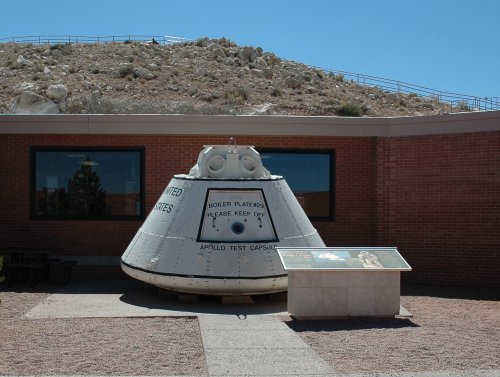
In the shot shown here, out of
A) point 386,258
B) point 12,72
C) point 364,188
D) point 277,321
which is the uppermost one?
point 12,72

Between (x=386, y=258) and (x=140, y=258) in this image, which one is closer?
(x=386, y=258)

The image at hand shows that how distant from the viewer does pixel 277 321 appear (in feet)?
32.3

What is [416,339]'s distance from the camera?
8664 mm

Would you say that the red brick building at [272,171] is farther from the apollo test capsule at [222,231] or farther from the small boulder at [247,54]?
the small boulder at [247,54]

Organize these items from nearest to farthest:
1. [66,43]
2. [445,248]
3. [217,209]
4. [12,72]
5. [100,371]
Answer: [100,371] < [217,209] < [445,248] < [12,72] < [66,43]

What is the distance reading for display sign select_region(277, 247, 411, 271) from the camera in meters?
10.0

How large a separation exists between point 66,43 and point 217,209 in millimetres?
60564

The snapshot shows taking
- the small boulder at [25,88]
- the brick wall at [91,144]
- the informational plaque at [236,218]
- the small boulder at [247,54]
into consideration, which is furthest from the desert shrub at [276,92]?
the informational plaque at [236,218]

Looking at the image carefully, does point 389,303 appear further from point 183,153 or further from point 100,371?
point 183,153

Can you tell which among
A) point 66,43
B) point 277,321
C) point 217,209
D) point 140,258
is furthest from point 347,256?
point 66,43

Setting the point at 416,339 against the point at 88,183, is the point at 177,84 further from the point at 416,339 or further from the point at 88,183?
the point at 416,339

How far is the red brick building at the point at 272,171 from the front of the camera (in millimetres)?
14156

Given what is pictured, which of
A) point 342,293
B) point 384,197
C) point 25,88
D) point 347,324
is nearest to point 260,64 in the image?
point 25,88

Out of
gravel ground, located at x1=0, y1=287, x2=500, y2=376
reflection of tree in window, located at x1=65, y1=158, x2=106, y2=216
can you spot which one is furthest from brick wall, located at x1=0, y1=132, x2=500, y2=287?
gravel ground, located at x1=0, y1=287, x2=500, y2=376
